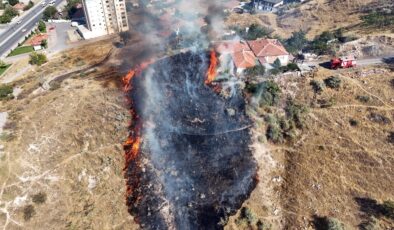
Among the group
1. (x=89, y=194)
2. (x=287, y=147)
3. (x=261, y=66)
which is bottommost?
(x=89, y=194)

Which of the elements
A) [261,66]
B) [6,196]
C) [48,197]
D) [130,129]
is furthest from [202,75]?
[6,196]

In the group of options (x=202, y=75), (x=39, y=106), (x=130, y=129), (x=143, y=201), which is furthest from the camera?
(x=202, y=75)

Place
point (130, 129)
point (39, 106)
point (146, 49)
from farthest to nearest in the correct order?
point (146, 49), point (39, 106), point (130, 129)

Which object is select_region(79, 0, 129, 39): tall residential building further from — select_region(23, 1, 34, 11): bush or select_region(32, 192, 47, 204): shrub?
select_region(32, 192, 47, 204): shrub

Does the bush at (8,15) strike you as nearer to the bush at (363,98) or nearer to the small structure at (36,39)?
the small structure at (36,39)

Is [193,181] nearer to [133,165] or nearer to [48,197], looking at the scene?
[133,165]

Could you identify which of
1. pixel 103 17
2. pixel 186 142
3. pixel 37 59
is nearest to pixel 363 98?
pixel 186 142
